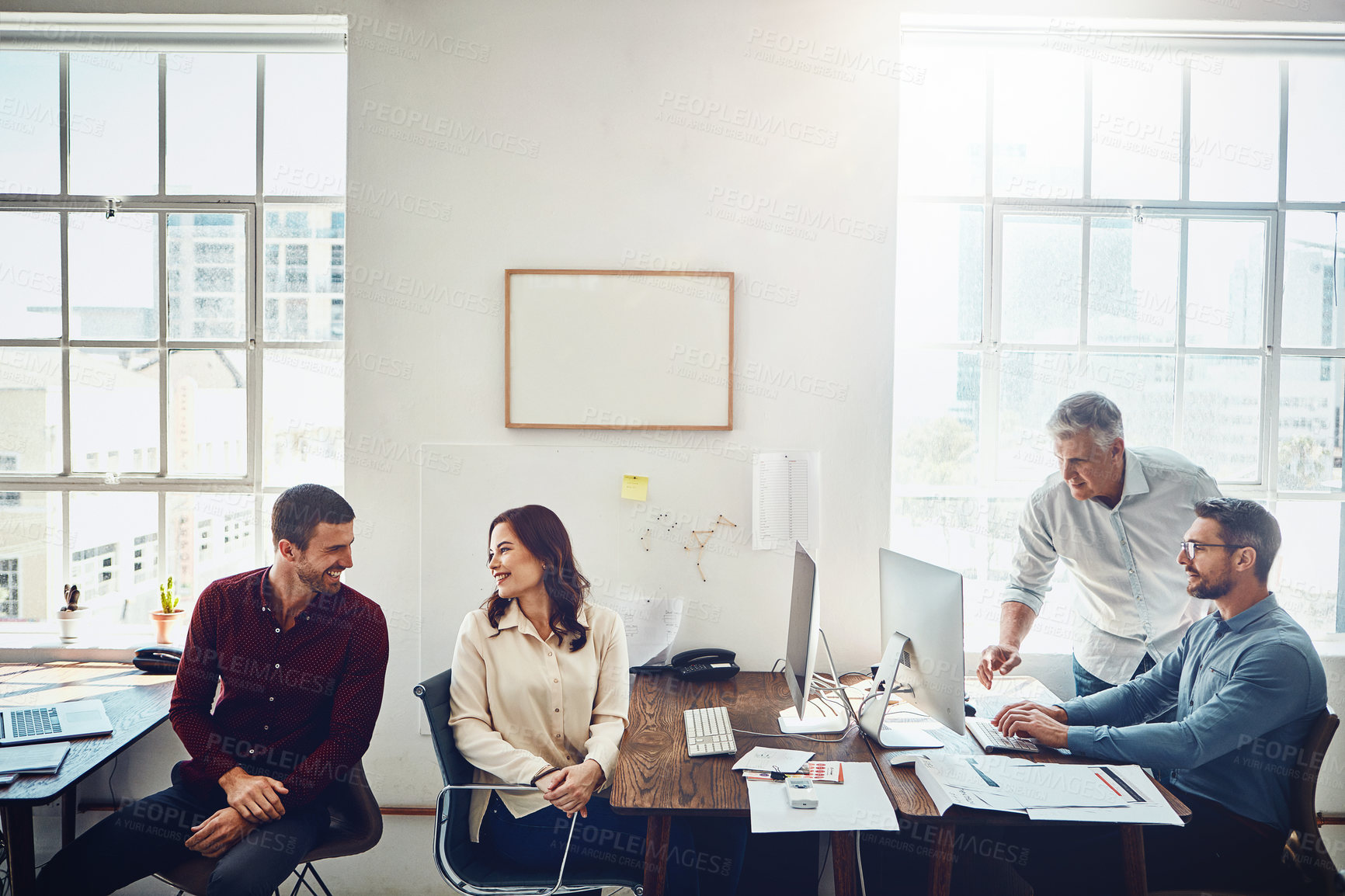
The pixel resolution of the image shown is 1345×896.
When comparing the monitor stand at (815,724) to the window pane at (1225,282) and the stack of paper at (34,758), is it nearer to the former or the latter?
the stack of paper at (34,758)

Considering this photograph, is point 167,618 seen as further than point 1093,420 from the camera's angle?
Yes

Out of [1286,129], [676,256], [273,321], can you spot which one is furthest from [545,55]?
[1286,129]

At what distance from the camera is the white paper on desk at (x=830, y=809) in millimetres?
1689

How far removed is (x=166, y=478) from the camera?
3.04m

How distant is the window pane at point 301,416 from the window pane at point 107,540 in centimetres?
51

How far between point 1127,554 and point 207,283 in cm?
347

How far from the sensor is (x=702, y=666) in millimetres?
2680

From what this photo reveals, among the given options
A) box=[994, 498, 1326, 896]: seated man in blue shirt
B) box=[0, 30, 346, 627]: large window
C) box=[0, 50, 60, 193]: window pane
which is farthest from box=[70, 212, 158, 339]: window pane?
box=[994, 498, 1326, 896]: seated man in blue shirt

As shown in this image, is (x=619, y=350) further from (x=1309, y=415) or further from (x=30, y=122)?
(x=1309, y=415)

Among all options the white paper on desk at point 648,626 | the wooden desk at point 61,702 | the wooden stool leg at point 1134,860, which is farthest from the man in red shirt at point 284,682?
the wooden stool leg at point 1134,860

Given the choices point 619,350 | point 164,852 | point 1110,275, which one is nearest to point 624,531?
point 619,350

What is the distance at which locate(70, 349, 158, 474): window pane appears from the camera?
3.05 meters

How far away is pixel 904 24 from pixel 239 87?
8.46ft

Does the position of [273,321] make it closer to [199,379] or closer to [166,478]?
[199,379]
